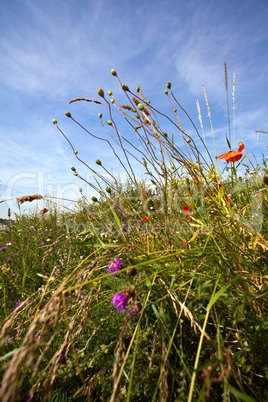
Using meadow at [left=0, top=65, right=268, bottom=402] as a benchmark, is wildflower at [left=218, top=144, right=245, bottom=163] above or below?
above

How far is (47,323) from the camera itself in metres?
0.47

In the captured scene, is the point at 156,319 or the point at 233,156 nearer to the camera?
the point at 156,319

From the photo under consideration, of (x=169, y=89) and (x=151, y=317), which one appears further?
(x=169, y=89)

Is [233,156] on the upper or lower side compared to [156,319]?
upper

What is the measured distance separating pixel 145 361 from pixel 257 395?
1.27ft

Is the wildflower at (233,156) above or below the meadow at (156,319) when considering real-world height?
above

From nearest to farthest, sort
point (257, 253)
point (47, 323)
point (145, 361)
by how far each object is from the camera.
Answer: point (47, 323) < point (145, 361) < point (257, 253)

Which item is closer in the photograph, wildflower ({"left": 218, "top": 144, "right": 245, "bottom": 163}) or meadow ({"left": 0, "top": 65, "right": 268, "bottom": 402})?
meadow ({"left": 0, "top": 65, "right": 268, "bottom": 402})

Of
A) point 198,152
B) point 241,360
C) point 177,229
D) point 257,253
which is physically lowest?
point 241,360

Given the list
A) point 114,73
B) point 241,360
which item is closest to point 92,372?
point 241,360

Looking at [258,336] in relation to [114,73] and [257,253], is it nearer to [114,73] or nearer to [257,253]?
[257,253]

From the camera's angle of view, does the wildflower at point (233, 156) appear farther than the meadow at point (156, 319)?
Yes

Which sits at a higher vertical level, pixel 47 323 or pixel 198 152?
pixel 198 152

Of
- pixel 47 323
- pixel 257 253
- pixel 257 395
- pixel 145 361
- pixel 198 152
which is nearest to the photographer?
pixel 47 323
